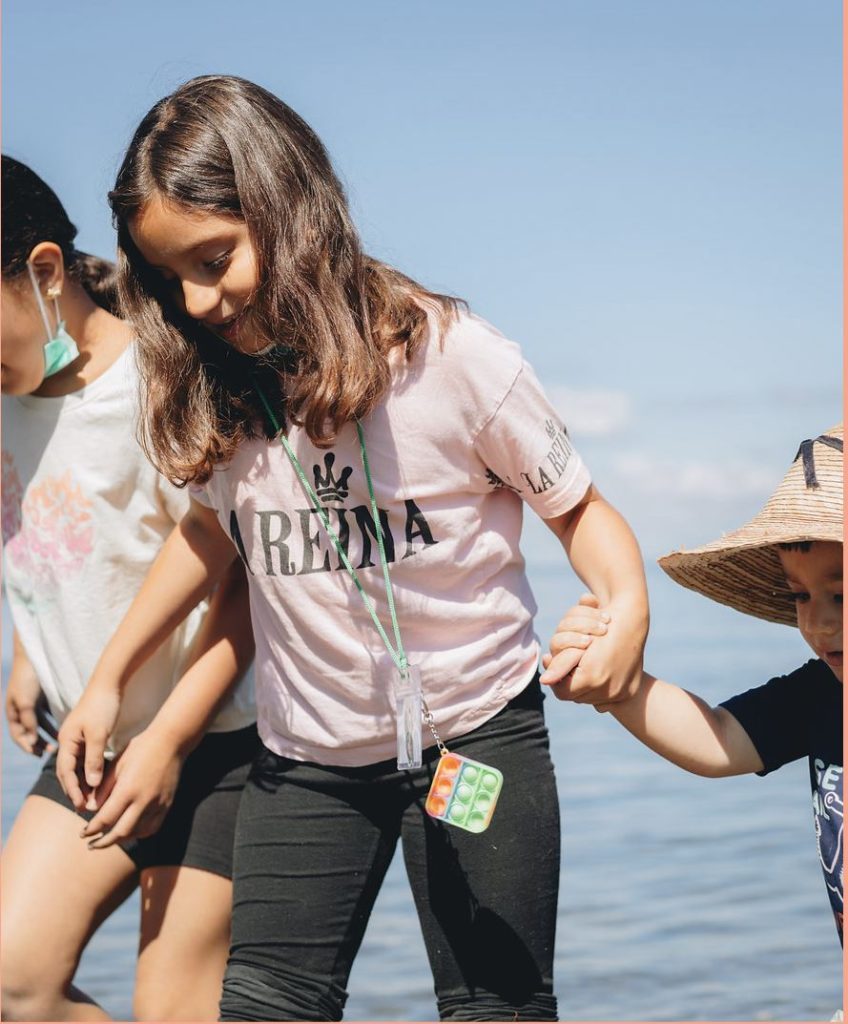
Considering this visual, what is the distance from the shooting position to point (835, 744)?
2.28 metres

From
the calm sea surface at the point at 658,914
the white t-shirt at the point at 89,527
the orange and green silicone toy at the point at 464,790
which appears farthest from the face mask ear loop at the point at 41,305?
the calm sea surface at the point at 658,914

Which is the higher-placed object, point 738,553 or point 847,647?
point 738,553

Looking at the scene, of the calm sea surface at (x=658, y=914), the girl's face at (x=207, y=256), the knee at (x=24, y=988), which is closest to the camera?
the girl's face at (x=207, y=256)

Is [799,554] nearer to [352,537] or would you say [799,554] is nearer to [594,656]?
[594,656]

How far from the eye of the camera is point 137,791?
105 inches

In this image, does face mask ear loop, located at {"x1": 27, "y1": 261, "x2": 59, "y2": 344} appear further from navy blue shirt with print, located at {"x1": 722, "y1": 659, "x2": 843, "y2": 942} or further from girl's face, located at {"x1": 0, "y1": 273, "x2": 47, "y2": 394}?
navy blue shirt with print, located at {"x1": 722, "y1": 659, "x2": 843, "y2": 942}

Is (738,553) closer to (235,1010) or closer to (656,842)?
(235,1010)

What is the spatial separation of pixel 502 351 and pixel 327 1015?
3.74 feet

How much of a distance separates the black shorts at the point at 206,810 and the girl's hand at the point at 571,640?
35.8 inches

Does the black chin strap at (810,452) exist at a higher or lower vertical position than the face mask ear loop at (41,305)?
lower

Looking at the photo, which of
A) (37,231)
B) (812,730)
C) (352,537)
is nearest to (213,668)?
(352,537)

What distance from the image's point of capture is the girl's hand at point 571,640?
212 centimetres

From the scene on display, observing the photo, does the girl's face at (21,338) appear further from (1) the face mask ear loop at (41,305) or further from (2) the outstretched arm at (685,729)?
(2) the outstretched arm at (685,729)

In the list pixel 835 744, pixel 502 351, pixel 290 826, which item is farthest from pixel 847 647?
pixel 290 826
